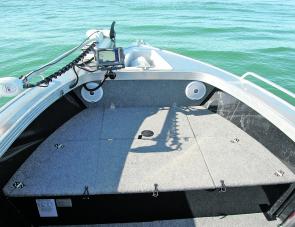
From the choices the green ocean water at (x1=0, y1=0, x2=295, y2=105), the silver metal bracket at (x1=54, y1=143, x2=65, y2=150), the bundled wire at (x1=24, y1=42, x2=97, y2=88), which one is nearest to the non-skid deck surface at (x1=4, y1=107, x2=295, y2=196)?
the silver metal bracket at (x1=54, y1=143, x2=65, y2=150)

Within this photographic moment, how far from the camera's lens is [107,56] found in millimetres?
2717

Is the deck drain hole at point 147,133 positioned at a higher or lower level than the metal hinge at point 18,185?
higher

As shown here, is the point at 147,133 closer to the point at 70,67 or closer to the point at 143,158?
the point at 143,158

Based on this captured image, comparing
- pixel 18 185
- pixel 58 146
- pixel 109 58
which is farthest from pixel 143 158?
pixel 109 58

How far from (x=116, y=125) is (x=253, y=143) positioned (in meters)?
1.35

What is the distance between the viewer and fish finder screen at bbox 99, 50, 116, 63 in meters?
2.70

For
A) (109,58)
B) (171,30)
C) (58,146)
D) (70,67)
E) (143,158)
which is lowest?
(143,158)

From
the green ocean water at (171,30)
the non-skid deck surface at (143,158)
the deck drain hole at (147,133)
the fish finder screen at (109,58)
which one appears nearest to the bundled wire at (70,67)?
the fish finder screen at (109,58)

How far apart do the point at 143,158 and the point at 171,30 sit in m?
9.70

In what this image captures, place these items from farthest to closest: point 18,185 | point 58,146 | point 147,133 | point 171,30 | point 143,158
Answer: point 171,30
point 147,133
point 58,146
point 143,158
point 18,185

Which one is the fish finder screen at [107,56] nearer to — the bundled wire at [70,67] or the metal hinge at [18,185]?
the bundled wire at [70,67]

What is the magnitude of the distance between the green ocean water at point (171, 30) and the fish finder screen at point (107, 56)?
3647mm

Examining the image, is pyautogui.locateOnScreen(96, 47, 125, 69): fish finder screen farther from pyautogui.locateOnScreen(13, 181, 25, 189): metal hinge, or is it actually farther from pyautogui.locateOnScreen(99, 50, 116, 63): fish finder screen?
pyautogui.locateOnScreen(13, 181, 25, 189): metal hinge

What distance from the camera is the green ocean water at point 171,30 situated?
7.98 m
